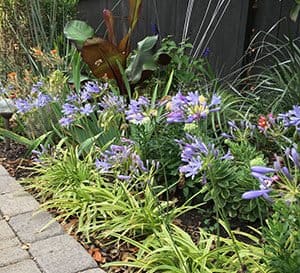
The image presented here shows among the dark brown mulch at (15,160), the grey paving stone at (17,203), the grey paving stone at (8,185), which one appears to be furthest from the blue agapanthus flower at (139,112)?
the dark brown mulch at (15,160)

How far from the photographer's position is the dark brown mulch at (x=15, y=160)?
10.9 ft

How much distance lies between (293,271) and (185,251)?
526mm

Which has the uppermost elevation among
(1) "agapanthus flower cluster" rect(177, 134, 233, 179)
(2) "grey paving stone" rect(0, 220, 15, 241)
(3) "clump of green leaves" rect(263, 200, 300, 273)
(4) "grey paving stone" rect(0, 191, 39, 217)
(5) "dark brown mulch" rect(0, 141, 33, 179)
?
(1) "agapanthus flower cluster" rect(177, 134, 233, 179)

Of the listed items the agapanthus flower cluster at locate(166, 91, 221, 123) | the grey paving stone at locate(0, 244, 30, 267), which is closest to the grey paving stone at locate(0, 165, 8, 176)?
the grey paving stone at locate(0, 244, 30, 267)

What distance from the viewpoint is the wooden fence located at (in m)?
4.02

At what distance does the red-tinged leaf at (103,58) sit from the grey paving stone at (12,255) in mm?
1643

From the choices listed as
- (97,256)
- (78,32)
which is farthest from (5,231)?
(78,32)

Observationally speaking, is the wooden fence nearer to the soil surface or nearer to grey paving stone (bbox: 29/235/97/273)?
the soil surface

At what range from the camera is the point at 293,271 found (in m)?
1.59

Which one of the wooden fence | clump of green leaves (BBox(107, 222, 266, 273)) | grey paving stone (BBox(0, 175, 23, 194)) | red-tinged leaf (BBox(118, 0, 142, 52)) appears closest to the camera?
clump of green leaves (BBox(107, 222, 266, 273))

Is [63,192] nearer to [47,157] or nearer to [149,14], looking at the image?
[47,157]

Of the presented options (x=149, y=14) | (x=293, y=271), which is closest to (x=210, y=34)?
(x=149, y=14)

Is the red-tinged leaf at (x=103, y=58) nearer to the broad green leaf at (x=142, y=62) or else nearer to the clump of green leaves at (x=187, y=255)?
the broad green leaf at (x=142, y=62)

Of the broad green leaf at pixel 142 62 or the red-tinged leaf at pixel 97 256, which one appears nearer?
the red-tinged leaf at pixel 97 256
